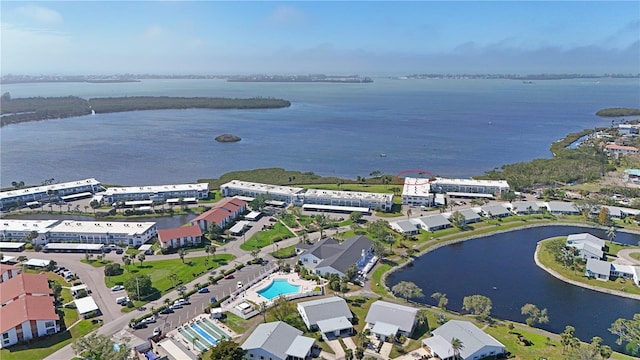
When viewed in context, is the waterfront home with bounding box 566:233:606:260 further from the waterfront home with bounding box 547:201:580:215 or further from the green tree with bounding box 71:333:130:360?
the green tree with bounding box 71:333:130:360

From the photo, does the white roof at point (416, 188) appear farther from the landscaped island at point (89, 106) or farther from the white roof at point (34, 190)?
the landscaped island at point (89, 106)

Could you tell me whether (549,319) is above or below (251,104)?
below

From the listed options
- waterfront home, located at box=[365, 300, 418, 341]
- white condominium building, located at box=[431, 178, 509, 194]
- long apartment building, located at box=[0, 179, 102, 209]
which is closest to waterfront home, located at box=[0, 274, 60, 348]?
waterfront home, located at box=[365, 300, 418, 341]

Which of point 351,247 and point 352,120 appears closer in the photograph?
point 351,247

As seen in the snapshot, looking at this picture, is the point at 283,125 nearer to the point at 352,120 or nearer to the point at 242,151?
the point at 352,120

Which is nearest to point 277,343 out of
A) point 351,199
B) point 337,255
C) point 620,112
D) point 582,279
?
point 337,255

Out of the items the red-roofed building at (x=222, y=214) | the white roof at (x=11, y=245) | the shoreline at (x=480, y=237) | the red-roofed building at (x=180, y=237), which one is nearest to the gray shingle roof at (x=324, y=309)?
the shoreline at (x=480, y=237)

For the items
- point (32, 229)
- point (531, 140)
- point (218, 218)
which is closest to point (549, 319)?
point (218, 218)
